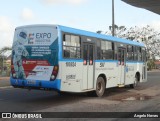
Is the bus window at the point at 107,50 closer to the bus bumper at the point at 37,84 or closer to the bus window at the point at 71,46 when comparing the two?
the bus window at the point at 71,46

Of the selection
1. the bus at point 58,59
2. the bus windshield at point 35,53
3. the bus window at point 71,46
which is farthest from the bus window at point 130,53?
the bus windshield at point 35,53

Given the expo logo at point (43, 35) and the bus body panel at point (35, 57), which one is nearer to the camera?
the bus body panel at point (35, 57)

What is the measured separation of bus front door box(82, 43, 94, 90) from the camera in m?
14.9

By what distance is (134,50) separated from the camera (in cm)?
2072

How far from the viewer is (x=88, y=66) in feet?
49.7

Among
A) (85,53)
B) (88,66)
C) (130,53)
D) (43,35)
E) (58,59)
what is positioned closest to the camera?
(58,59)

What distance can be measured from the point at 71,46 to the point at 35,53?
1447mm

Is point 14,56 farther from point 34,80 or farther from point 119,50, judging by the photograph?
point 119,50

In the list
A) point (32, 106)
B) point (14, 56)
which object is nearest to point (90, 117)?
point (32, 106)

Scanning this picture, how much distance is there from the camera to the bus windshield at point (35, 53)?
13.4 meters

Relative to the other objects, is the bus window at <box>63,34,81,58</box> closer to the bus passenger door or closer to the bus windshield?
the bus windshield

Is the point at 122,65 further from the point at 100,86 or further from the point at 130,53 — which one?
the point at 100,86

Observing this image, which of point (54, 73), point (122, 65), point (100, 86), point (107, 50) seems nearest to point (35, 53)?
point (54, 73)

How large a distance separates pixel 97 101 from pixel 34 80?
277cm
